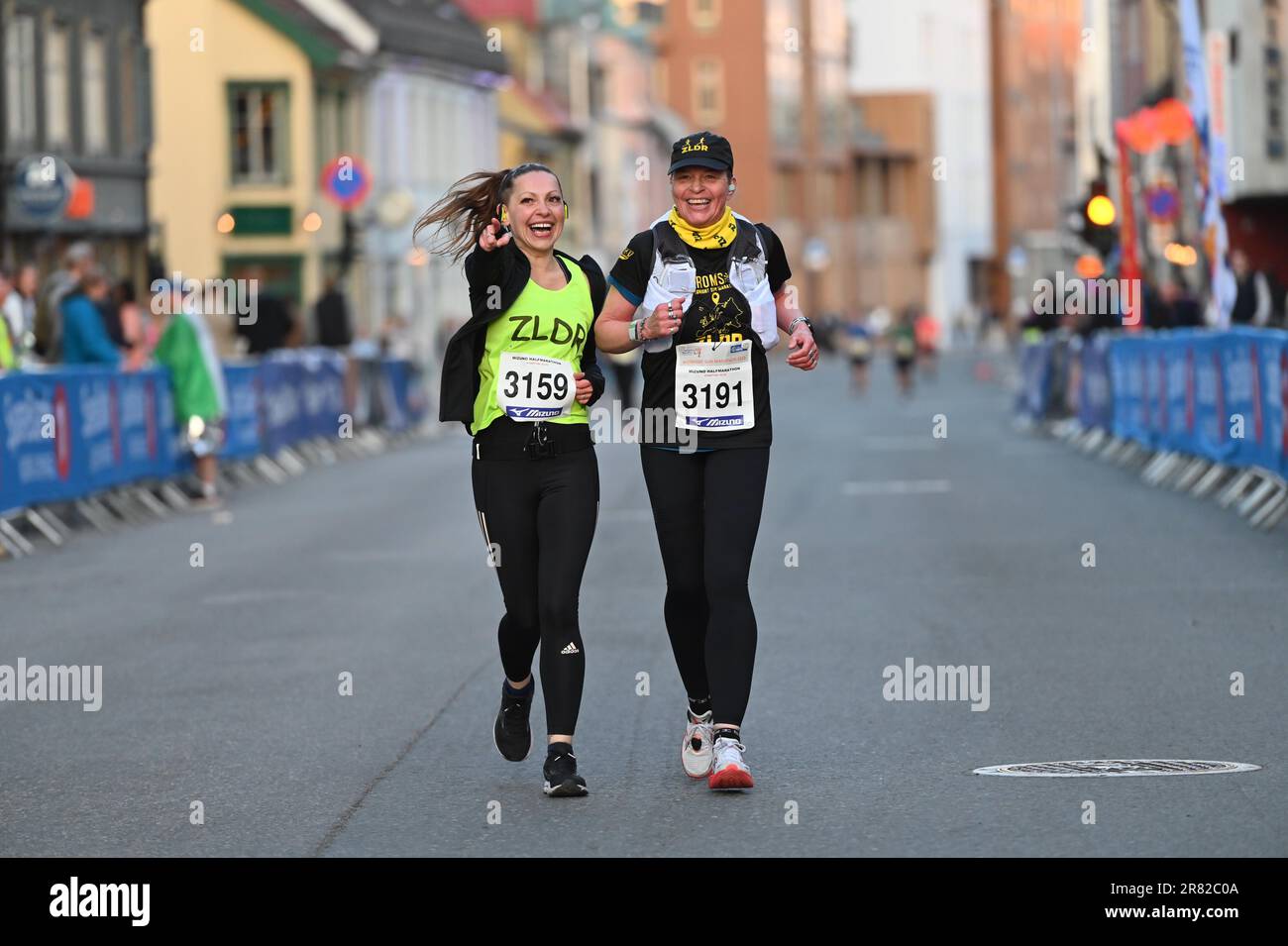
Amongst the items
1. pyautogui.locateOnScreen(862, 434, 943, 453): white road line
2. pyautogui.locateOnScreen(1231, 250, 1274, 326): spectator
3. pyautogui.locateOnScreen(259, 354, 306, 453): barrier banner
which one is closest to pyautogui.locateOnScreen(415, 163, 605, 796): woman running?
pyautogui.locateOnScreen(259, 354, 306, 453): barrier banner

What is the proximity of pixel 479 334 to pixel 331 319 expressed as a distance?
2534cm

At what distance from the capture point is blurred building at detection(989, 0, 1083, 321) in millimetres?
140500

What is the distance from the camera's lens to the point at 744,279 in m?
7.93

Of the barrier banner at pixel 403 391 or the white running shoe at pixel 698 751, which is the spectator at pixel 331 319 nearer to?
the barrier banner at pixel 403 391

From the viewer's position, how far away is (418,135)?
65.6 m

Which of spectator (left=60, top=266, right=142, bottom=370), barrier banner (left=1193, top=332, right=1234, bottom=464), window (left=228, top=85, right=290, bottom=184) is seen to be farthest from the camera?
window (left=228, top=85, right=290, bottom=184)

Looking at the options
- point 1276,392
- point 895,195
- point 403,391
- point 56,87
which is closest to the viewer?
Result: point 1276,392

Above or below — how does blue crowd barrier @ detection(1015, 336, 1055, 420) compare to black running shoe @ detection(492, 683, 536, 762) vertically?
above

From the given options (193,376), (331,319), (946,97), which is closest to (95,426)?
(193,376)

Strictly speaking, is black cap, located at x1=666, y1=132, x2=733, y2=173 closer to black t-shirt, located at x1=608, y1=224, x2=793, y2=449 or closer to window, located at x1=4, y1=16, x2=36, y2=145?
black t-shirt, located at x1=608, y1=224, x2=793, y2=449

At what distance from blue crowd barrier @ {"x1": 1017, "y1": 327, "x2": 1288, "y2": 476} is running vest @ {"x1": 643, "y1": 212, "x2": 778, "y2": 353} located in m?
9.17

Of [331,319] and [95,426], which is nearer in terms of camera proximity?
[95,426]

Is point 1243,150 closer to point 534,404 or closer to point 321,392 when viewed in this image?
point 321,392
